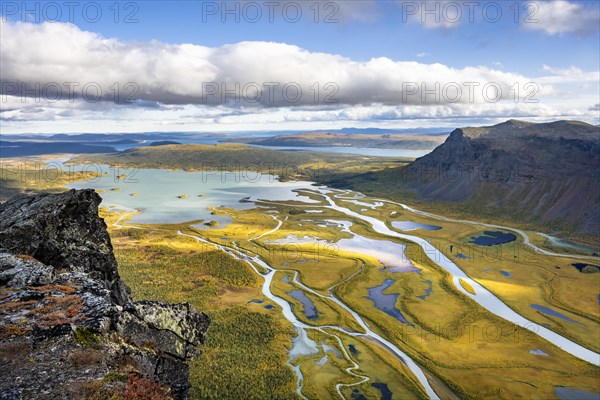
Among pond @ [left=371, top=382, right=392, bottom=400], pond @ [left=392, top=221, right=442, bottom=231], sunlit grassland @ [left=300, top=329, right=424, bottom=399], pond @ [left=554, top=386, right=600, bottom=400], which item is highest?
pond @ [left=392, top=221, right=442, bottom=231]

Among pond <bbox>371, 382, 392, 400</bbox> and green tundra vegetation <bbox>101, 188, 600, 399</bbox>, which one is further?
green tundra vegetation <bbox>101, 188, 600, 399</bbox>

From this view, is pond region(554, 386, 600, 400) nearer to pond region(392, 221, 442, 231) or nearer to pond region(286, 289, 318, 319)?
pond region(286, 289, 318, 319)

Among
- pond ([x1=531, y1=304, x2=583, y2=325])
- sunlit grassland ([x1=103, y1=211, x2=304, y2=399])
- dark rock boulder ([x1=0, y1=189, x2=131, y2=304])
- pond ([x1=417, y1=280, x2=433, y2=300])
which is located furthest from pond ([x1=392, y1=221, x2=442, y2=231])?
dark rock boulder ([x1=0, y1=189, x2=131, y2=304])

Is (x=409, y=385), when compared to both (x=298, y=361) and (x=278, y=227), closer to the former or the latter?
(x=298, y=361)

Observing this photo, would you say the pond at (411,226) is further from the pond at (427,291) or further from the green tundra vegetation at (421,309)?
the pond at (427,291)

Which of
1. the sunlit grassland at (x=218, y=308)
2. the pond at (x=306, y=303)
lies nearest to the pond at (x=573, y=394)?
the sunlit grassland at (x=218, y=308)

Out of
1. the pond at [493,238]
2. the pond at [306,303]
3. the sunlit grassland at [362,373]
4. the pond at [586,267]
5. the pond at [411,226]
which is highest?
the pond at [411,226]

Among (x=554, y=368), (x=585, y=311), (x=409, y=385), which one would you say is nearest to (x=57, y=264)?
(x=409, y=385)
